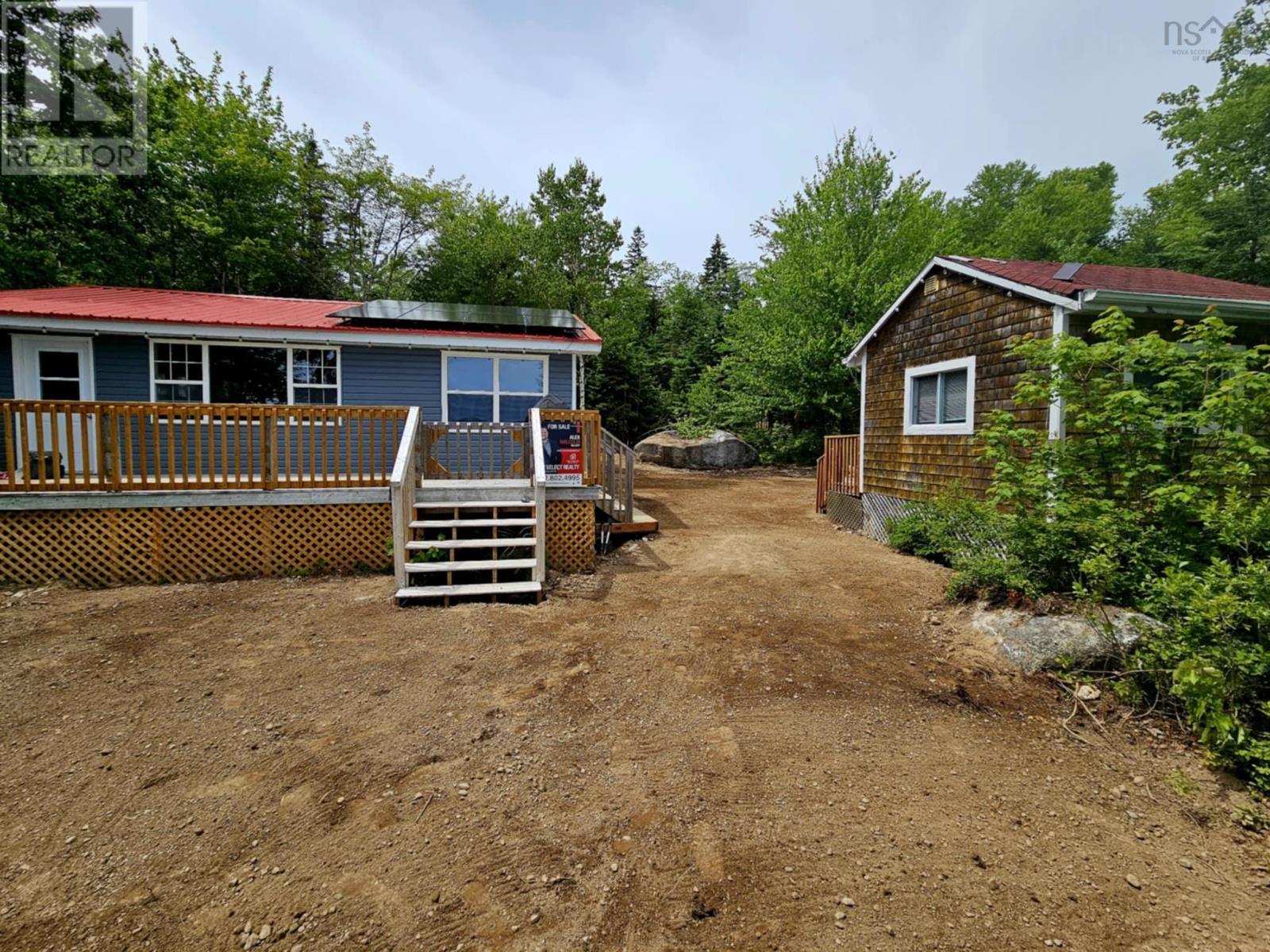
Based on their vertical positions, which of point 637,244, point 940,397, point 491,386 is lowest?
point 940,397

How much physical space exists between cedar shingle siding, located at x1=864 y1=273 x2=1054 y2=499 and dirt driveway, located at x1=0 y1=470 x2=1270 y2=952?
3794 millimetres

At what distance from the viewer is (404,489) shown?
561 centimetres

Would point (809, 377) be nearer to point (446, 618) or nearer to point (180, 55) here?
point (446, 618)

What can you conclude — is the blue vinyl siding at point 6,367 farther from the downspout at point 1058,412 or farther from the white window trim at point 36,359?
the downspout at point 1058,412

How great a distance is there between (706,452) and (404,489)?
1489 centimetres

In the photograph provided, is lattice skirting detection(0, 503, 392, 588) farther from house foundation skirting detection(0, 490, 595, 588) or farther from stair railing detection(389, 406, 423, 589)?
stair railing detection(389, 406, 423, 589)

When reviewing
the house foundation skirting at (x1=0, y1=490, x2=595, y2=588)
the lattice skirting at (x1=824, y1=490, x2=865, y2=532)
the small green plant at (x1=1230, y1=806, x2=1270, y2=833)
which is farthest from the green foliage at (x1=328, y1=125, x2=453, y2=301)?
the small green plant at (x1=1230, y1=806, x2=1270, y2=833)

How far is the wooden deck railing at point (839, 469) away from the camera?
1051cm

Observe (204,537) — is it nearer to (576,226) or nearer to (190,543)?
(190,543)

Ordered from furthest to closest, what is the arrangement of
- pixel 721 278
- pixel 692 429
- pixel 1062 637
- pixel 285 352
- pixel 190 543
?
1. pixel 721 278
2. pixel 692 429
3. pixel 285 352
4. pixel 190 543
5. pixel 1062 637

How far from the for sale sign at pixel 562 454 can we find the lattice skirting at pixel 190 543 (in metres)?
2.04

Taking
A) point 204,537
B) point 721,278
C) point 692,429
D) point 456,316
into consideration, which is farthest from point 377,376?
point 721,278

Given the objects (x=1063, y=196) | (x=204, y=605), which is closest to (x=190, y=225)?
(x=204, y=605)

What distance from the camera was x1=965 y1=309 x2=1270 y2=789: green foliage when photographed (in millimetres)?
3252
